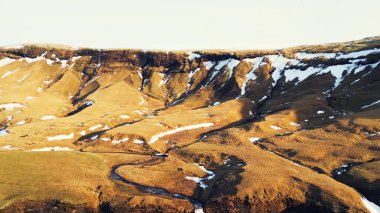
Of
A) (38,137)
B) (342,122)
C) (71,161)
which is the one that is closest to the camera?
(71,161)

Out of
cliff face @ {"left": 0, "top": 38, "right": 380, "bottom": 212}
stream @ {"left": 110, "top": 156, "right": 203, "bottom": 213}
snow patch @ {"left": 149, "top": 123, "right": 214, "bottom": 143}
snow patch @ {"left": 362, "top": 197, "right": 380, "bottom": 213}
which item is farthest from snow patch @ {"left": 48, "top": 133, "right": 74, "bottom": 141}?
snow patch @ {"left": 362, "top": 197, "right": 380, "bottom": 213}

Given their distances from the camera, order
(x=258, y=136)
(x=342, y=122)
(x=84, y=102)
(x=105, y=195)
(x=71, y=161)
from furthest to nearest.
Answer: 1. (x=84, y=102)
2. (x=258, y=136)
3. (x=342, y=122)
4. (x=71, y=161)
5. (x=105, y=195)

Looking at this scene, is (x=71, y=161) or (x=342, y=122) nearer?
(x=71, y=161)

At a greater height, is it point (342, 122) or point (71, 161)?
point (342, 122)

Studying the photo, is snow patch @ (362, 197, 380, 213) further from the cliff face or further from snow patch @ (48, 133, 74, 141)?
snow patch @ (48, 133, 74, 141)

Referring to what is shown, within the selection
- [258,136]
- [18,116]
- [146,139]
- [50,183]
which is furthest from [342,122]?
[18,116]

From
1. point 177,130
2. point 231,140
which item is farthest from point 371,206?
point 177,130

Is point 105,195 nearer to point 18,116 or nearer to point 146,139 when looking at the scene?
point 146,139

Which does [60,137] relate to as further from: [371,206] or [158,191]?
[371,206]
